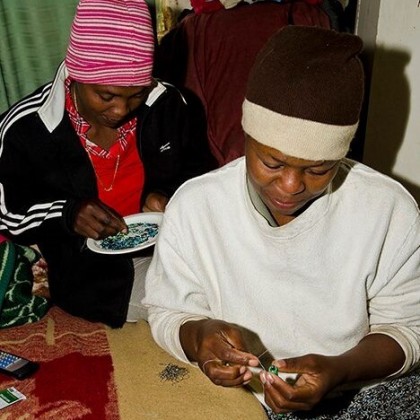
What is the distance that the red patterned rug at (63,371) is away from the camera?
1.41 meters

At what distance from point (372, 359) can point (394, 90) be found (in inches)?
49.4

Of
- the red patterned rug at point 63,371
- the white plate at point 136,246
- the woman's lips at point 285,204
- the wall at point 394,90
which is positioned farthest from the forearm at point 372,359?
the wall at point 394,90

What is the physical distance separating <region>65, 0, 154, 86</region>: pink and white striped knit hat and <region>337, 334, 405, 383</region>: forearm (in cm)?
99

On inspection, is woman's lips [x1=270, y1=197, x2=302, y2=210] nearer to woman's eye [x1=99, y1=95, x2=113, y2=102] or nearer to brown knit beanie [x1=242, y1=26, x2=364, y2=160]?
brown knit beanie [x1=242, y1=26, x2=364, y2=160]

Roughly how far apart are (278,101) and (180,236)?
1.20 ft

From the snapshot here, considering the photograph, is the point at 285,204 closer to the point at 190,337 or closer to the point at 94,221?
the point at 190,337

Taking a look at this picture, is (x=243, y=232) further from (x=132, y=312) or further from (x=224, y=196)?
(x=132, y=312)

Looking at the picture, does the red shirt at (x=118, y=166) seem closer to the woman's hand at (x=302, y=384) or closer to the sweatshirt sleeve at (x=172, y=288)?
the sweatshirt sleeve at (x=172, y=288)

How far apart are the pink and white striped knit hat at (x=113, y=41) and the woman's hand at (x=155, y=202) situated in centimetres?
38

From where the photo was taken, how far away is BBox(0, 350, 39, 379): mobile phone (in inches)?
60.3

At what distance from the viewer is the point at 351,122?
1.04 m

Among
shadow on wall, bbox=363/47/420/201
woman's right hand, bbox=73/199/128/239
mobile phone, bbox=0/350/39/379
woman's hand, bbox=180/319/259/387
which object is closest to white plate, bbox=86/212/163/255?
woman's right hand, bbox=73/199/128/239

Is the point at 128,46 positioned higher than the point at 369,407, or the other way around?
the point at 128,46

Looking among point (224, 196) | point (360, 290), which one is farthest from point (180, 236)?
point (360, 290)
